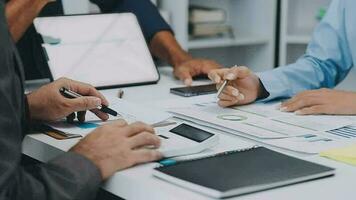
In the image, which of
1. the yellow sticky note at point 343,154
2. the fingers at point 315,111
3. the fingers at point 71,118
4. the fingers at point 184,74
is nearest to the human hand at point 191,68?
the fingers at point 184,74

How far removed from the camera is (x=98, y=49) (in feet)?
5.88

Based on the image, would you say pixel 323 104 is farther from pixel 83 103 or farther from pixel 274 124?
pixel 83 103

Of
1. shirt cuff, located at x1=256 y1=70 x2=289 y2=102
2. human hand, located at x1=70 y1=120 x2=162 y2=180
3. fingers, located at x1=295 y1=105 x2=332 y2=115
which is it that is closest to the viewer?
human hand, located at x1=70 y1=120 x2=162 y2=180

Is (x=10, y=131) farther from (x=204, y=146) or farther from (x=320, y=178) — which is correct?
(x=320, y=178)

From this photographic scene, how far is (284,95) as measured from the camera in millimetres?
1644

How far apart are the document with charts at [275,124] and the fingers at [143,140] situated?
23 centimetres

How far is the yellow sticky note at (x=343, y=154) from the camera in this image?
43.2 inches

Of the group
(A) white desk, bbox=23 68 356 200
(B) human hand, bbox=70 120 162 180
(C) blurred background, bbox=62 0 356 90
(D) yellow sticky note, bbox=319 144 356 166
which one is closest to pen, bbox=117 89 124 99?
(A) white desk, bbox=23 68 356 200

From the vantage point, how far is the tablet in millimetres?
1717

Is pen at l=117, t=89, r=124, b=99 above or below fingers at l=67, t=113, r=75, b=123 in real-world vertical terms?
below

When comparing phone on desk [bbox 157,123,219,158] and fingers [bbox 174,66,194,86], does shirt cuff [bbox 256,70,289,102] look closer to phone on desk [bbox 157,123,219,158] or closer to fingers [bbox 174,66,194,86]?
fingers [bbox 174,66,194,86]

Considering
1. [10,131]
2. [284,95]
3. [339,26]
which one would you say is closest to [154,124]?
[10,131]

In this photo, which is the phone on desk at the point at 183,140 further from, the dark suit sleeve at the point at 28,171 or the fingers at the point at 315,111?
the fingers at the point at 315,111

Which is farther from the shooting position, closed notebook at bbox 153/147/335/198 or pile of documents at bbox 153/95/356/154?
pile of documents at bbox 153/95/356/154
